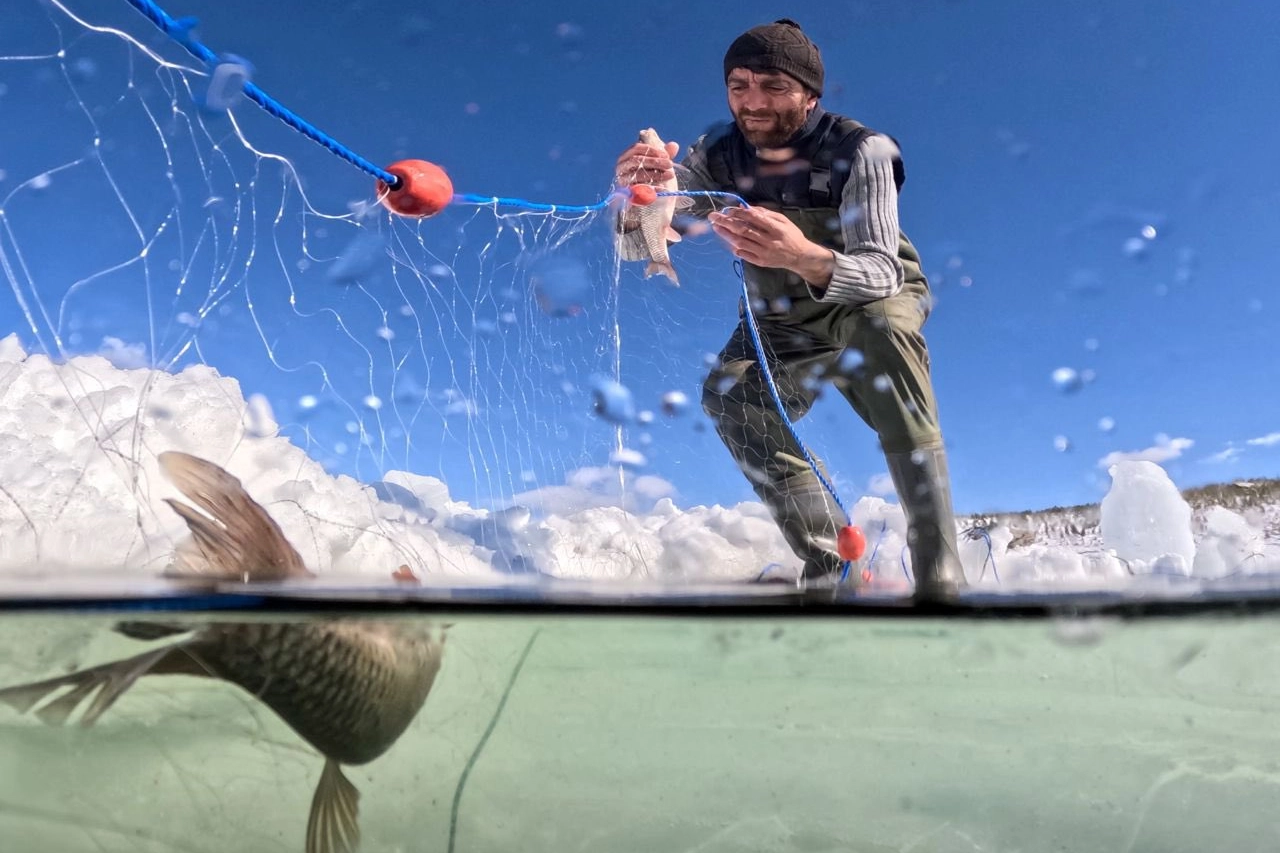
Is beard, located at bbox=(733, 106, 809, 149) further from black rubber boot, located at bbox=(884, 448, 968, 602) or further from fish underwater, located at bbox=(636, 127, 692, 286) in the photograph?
black rubber boot, located at bbox=(884, 448, 968, 602)

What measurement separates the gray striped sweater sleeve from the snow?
90 centimetres

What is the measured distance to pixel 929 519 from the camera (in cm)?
297

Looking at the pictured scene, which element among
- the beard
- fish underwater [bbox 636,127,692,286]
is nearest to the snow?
fish underwater [bbox 636,127,692,286]

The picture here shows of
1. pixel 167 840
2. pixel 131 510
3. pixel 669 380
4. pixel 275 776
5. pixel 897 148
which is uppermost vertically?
pixel 897 148

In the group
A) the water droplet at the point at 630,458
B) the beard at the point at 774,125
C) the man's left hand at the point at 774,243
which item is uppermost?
the beard at the point at 774,125

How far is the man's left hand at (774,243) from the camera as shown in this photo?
263 centimetres

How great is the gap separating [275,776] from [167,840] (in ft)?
1.11

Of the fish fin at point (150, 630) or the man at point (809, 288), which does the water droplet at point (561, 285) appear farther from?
the fish fin at point (150, 630)

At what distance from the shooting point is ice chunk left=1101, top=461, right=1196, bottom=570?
10.7 feet

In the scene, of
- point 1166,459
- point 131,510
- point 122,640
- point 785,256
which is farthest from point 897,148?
point 122,640

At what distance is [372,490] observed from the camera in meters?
2.89

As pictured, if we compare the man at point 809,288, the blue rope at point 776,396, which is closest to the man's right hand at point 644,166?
the man at point 809,288

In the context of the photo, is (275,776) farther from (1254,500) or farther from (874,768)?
Answer: (1254,500)

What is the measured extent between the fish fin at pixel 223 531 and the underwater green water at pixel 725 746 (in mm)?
265
